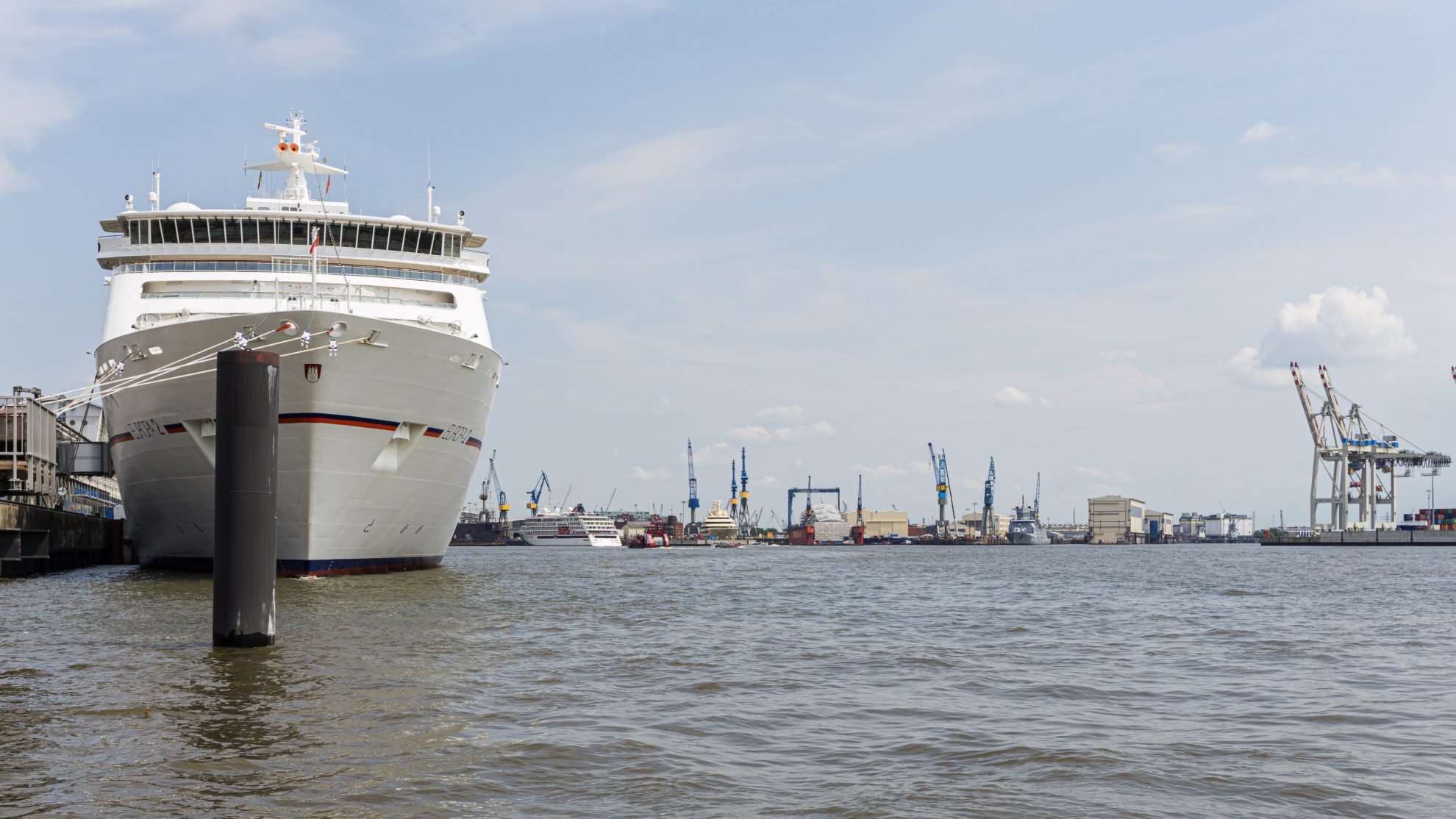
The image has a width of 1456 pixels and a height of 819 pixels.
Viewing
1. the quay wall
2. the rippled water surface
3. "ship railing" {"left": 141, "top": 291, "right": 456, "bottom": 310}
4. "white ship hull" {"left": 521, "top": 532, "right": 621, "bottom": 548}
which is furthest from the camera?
"white ship hull" {"left": 521, "top": 532, "right": 621, "bottom": 548}

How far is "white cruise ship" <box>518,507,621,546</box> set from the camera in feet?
532

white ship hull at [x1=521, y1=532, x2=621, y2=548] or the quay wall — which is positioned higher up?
the quay wall

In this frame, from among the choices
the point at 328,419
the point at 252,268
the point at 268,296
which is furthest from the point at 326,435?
the point at 252,268

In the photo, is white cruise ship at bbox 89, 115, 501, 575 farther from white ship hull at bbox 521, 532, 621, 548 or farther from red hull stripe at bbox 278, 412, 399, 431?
white ship hull at bbox 521, 532, 621, 548

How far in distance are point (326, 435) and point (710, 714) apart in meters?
18.0

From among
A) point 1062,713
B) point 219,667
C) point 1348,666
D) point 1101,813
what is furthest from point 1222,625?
point 219,667

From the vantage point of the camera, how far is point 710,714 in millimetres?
Result: 11516

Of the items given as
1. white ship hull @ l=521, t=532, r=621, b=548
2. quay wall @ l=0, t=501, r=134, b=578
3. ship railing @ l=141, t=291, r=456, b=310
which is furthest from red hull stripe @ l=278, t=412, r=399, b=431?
white ship hull @ l=521, t=532, r=621, b=548

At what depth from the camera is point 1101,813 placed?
25.6 feet

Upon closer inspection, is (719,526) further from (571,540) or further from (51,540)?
(51,540)

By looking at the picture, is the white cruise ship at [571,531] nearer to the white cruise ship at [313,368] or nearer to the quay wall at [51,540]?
the quay wall at [51,540]

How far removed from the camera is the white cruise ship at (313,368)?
1050 inches

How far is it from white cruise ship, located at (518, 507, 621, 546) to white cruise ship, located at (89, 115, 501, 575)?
125 meters

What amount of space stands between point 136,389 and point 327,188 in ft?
45.3
